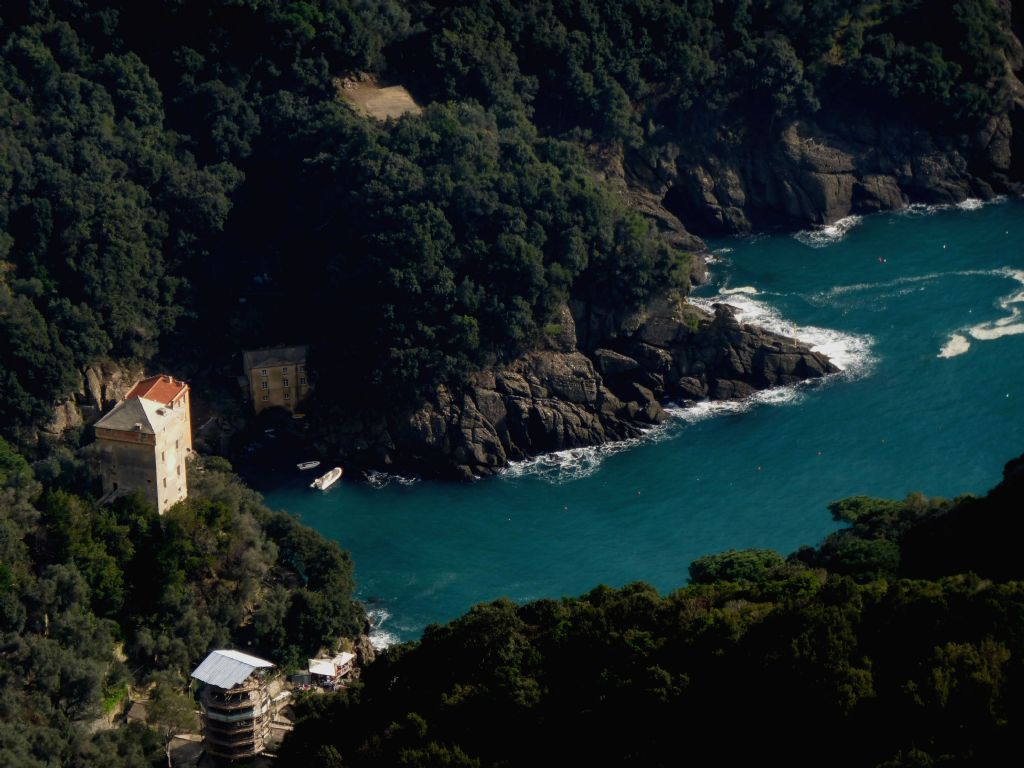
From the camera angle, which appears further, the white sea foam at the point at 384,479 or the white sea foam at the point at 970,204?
the white sea foam at the point at 970,204

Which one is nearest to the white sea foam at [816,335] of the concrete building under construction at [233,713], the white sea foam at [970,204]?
the white sea foam at [970,204]

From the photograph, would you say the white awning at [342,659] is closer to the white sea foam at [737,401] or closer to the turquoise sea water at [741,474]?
the turquoise sea water at [741,474]

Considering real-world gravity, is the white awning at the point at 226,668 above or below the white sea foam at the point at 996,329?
below

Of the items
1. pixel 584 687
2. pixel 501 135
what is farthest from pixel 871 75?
pixel 584 687

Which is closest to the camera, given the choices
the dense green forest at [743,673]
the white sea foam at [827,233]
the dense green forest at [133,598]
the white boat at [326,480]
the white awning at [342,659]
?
the dense green forest at [743,673]

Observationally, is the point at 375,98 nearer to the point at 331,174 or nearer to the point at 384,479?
the point at 331,174

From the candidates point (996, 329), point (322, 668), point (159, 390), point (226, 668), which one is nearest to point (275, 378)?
point (159, 390)
